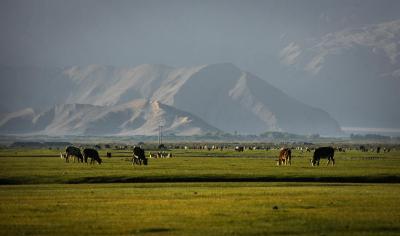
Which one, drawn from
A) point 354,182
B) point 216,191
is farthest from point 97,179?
point 354,182

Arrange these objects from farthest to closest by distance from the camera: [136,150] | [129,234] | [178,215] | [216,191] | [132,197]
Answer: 1. [136,150]
2. [216,191]
3. [132,197]
4. [178,215]
5. [129,234]

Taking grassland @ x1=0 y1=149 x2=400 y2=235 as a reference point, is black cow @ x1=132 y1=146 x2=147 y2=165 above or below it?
above

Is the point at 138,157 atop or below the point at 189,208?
atop

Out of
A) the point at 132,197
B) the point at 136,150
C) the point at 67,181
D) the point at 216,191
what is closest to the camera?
the point at 132,197

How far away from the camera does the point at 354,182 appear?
192 ft

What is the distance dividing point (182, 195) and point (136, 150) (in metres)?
40.2

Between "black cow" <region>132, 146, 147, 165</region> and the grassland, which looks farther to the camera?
"black cow" <region>132, 146, 147, 165</region>

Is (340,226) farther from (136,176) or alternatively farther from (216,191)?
(136,176)

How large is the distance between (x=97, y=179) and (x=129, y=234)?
1128 inches

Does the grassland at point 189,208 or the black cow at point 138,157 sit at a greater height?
the black cow at point 138,157

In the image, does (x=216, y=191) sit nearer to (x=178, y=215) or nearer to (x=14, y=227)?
(x=178, y=215)

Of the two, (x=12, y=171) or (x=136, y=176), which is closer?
(x=136, y=176)

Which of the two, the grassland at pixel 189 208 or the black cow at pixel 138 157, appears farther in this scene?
the black cow at pixel 138 157

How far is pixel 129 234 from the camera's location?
98.2 feet
